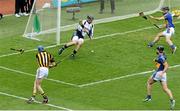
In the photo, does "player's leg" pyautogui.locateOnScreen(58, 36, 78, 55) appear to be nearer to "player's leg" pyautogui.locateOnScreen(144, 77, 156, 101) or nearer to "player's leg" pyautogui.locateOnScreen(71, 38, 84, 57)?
"player's leg" pyautogui.locateOnScreen(71, 38, 84, 57)

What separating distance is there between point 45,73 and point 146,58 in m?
7.86

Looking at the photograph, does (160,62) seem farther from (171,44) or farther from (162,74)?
(171,44)

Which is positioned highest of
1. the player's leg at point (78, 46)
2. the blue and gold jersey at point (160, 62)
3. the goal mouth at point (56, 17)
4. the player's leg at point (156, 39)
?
the goal mouth at point (56, 17)

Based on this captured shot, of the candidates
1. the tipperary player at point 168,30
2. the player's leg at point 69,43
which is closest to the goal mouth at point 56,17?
the player's leg at point 69,43

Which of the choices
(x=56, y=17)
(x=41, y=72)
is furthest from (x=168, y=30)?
(x=41, y=72)

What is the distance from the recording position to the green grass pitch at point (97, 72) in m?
25.1

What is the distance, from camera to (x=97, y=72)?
29281mm

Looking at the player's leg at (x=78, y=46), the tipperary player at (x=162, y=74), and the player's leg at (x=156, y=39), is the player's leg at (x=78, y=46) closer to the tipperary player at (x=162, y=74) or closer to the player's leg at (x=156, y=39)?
the player's leg at (x=156, y=39)

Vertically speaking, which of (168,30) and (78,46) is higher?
(168,30)

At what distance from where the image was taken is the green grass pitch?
2514cm

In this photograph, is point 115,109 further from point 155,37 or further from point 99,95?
point 155,37

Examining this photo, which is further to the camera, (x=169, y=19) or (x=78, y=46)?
(x=169, y=19)

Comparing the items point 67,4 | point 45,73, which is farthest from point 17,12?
point 45,73

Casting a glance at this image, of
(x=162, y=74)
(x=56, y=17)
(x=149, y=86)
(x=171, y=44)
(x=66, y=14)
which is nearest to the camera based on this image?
(x=162, y=74)
